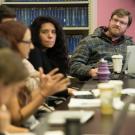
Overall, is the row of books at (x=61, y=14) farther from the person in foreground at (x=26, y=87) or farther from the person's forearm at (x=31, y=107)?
the person's forearm at (x=31, y=107)

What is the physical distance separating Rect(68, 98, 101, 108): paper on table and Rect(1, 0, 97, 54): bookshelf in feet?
8.17

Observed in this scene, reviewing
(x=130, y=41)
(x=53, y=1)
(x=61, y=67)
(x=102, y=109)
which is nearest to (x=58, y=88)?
(x=102, y=109)

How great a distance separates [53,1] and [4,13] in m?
1.76

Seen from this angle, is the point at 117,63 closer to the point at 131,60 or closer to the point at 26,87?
the point at 131,60

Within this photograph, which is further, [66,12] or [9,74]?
[66,12]

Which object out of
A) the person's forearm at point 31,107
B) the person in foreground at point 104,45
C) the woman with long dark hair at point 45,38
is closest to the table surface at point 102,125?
the person's forearm at point 31,107

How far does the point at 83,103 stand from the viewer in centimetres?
225

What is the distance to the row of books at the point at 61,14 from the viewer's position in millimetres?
4812

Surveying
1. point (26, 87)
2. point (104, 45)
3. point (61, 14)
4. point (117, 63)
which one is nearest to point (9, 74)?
point (26, 87)

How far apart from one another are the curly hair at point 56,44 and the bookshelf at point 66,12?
131cm

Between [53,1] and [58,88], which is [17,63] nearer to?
[58,88]

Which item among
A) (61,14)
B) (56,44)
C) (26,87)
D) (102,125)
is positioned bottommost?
(102,125)

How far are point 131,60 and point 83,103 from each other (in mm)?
1264

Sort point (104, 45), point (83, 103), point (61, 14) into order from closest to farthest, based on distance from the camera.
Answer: point (83, 103) → point (104, 45) → point (61, 14)
